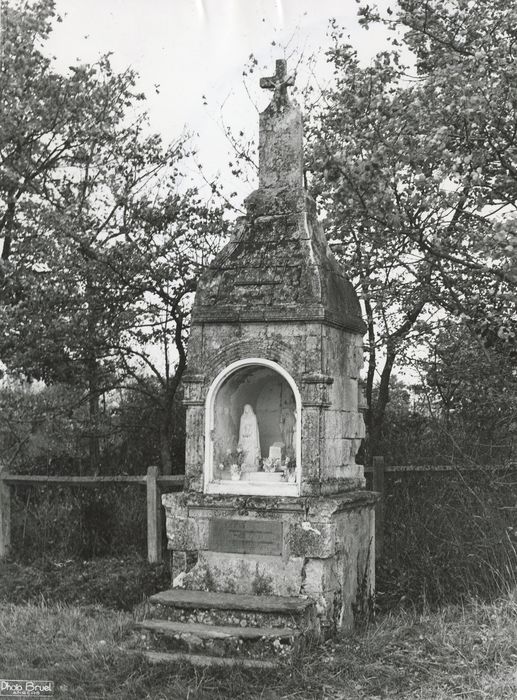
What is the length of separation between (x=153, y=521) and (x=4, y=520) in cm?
254

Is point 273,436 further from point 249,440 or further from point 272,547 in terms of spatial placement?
point 272,547

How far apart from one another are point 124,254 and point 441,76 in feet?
15.5

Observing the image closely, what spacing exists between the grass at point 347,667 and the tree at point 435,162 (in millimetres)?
2666

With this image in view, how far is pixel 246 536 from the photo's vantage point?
7277mm

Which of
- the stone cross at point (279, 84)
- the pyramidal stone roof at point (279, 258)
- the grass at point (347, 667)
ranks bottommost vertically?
the grass at point (347, 667)

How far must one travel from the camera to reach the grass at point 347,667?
19.4ft

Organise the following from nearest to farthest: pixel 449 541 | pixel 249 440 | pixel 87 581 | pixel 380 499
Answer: pixel 249 440 → pixel 449 541 → pixel 87 581 → pixel 380 499

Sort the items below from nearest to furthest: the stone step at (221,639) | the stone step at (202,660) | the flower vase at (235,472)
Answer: the stone step at (202,660) → the stone step at (221,639) → the flower vase at (235,472)

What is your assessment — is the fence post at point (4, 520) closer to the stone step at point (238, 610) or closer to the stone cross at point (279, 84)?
the stone step at point (238, 610)

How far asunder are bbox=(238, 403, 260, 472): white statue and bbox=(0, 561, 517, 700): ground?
1757mm

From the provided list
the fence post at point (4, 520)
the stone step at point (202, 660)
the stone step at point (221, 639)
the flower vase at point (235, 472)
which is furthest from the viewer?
the fence post at point (4, 520)

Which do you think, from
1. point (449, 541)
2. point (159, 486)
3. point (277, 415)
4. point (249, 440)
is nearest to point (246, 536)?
point (249, 440)

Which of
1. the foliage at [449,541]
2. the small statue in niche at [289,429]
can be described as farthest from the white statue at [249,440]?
the foliage at [449,541]

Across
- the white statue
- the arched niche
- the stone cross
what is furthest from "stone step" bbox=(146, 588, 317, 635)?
the stone cross
